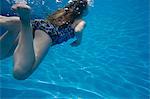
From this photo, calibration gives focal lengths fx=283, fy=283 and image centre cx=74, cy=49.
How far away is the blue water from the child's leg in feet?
6.43

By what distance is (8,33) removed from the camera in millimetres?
4723

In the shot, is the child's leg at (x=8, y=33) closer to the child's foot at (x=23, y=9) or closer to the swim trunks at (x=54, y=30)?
the swim trunks at (x=54, y=30)

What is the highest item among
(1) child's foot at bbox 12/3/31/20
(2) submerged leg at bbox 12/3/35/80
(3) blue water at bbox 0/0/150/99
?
(3) blue water at bbox 0/0/150/99

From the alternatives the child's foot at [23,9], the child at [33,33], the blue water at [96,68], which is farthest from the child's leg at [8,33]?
the blue water at [96,68]

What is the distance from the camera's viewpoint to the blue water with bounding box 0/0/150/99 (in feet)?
23.3

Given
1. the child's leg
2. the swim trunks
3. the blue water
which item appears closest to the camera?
the child's leg

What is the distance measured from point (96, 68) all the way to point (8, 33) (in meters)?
4.34

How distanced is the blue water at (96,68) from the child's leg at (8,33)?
196 cm

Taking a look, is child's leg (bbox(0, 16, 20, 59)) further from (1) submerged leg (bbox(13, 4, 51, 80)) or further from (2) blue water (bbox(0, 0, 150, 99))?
(2) blue water (bbox(0, 0, 150, 99))

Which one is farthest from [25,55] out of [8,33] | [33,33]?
[8,33]

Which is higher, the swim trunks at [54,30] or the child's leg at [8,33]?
the swim trunks at [54,30]

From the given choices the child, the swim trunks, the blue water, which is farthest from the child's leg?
the blue water

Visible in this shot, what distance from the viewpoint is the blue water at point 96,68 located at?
7.11 m

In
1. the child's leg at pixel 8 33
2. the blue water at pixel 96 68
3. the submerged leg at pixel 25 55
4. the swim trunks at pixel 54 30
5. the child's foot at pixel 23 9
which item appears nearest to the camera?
the child's foot at pixel 23 9
